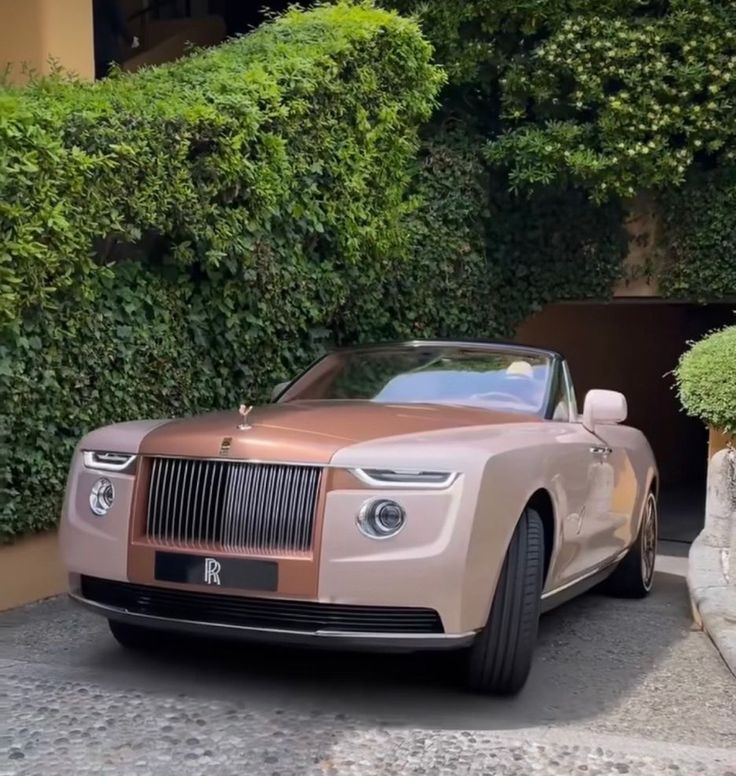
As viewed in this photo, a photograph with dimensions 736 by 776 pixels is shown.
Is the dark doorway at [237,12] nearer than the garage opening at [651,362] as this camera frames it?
No

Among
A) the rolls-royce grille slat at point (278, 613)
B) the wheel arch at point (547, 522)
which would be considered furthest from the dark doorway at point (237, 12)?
the rolls-royce grille slat at point (278, 613)

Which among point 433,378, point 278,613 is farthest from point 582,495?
point 278,613

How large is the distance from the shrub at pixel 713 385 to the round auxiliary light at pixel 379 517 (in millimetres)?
3321

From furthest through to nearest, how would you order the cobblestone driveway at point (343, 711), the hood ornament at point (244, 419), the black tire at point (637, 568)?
the black tire at point (637, 568), the hood ornament at point (244, 419), the cobblestone driveway at point (343, 711)

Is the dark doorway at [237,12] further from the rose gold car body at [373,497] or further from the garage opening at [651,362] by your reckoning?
the rose gold car body at [373,497]

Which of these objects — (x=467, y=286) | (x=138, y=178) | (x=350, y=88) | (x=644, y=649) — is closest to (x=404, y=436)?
(x=644, y=649)

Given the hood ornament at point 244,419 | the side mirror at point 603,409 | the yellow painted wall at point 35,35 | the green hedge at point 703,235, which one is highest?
the yellow painted wall at point 35,35

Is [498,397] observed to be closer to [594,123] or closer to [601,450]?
[601,450]

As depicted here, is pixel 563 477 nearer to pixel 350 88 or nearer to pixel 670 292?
pixel 350 88

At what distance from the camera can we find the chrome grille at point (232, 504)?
425 centimetres

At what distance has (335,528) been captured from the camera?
4160mm

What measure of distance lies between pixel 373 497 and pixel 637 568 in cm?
334

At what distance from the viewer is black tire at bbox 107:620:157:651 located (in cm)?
507

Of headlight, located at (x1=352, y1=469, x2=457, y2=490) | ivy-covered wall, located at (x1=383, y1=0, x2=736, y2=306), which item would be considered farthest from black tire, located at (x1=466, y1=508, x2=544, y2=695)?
ivy-covered wall, located at (x1=383, y1=0, x2=736, y2=306)
